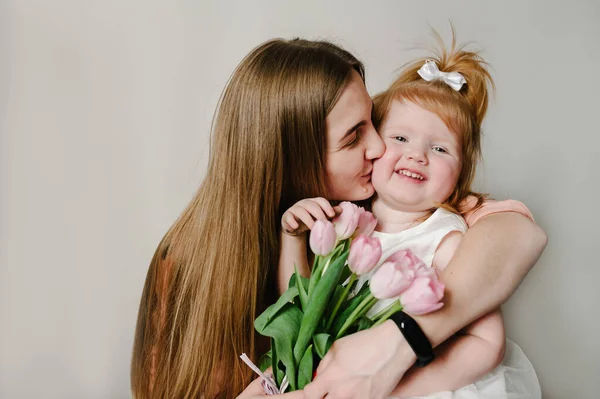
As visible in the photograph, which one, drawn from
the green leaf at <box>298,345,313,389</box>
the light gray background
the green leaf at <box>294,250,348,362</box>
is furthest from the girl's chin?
the light gray background

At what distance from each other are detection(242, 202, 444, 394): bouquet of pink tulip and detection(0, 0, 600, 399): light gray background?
1075 millimetres

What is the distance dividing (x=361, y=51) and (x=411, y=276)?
1.42 meters

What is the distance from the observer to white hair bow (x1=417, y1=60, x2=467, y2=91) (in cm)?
189

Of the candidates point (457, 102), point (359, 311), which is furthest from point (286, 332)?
point (457, 102)

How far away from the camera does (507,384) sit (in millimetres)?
1670

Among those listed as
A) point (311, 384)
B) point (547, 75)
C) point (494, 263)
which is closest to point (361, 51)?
point (547, 75)

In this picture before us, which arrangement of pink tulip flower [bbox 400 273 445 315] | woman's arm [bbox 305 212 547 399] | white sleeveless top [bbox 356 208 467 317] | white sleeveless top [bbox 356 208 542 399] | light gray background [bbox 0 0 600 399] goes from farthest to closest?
light gray background [bbox 0 0 600 399], white sleeveless top [bbox 356 208 467 317], white sleeveless top [bbox 356 208 542 399], woman's arm [bbox 305 212 547 399], pink tulip flower [bbox 400 273 445 315]

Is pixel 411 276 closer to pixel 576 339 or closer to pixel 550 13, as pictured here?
pixel 576 339

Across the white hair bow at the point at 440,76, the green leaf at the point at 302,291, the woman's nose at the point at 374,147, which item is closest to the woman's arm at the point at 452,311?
the green leaf at the point at 302,291

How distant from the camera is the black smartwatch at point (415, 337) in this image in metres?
1.41

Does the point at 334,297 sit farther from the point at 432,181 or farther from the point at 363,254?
the point at 432,181

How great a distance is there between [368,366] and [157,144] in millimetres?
1376

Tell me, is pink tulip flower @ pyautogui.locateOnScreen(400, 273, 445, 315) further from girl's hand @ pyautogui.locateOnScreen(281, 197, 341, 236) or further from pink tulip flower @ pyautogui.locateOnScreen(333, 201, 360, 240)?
girl's hand @ pyautogui.locateOnScreen(281, 197, 341, 236)

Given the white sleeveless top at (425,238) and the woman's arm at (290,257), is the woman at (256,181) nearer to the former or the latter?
the woman's arm at (290,257)
